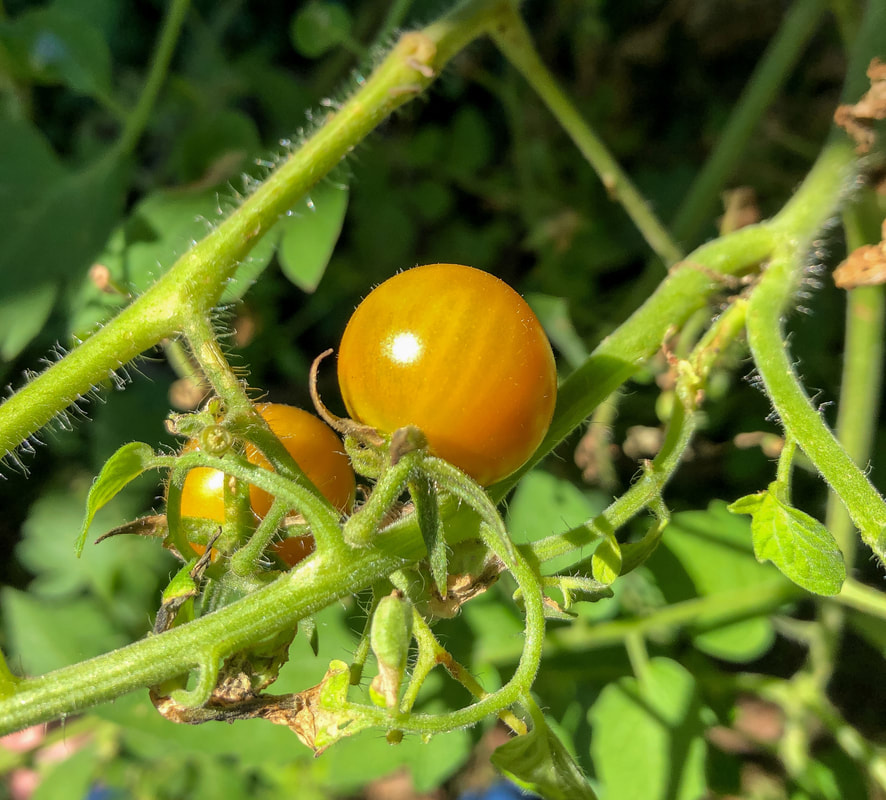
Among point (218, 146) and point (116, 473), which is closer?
point (116, 473)

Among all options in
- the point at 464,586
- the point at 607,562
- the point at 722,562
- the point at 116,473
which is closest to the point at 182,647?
the point at 116,473

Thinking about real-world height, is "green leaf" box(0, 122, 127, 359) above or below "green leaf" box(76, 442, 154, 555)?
above

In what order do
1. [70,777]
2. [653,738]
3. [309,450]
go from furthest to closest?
[70,777] < [653,738] < [309,450]

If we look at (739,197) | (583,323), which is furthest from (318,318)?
(739,197)

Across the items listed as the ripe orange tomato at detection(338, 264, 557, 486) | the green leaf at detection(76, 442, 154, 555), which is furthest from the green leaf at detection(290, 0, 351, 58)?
the green leaf at detection(76, 442, 154, 555)

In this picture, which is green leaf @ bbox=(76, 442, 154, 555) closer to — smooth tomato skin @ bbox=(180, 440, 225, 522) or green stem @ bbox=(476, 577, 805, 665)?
smooth tomato skin @ bbox=(180, 440, 225, 522)

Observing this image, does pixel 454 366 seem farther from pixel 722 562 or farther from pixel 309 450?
pixel 722 562
